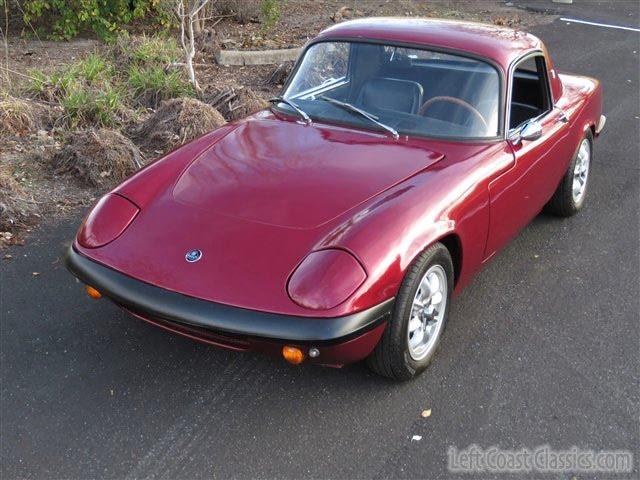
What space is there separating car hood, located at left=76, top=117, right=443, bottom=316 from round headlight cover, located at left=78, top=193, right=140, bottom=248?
0.04 m

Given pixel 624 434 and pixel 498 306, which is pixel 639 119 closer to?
pixel 498 306

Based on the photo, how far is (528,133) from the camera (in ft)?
13.4

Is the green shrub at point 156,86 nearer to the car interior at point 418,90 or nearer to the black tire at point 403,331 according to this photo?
the car interior at point 418,90

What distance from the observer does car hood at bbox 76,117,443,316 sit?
9.92 ft

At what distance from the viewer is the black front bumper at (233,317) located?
285 cm

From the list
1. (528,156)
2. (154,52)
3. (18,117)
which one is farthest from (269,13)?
(528,156)

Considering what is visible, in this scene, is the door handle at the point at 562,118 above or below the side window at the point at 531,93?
below

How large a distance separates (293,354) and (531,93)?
2893mm

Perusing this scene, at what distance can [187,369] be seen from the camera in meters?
3.51

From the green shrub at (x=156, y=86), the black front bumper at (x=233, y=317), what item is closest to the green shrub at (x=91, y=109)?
the green shrub at (x=156, y=86)

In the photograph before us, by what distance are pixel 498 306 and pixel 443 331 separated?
0.66 metres

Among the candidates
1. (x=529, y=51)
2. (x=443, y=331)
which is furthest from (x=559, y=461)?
(x=529, y=51)

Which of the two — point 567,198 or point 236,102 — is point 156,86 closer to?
point 236,102

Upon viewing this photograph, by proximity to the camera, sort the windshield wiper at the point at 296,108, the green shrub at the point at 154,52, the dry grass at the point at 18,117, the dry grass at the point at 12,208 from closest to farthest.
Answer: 1. the windshield wiper at the point at 296,108
2. the dry grass at the point at 12,208
3. the dry grass at the point at 18,117
4. the green shrub at the point at 154,52
